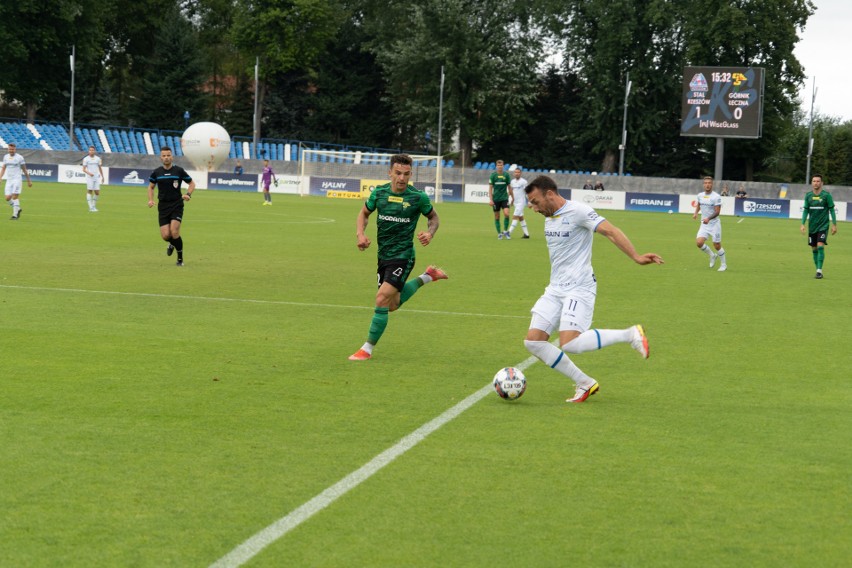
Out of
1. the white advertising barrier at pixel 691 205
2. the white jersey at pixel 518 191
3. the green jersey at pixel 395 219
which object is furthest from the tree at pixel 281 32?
the green jersey at pixel 395 219

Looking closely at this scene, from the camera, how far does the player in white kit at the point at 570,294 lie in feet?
28.8

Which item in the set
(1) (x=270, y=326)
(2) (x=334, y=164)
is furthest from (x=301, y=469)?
(2) (x=334, y=164)

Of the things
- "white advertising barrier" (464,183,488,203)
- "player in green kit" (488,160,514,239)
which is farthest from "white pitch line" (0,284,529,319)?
"white advertising barrier" (464,183,488,203)

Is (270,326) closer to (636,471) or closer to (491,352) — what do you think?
(491,352)

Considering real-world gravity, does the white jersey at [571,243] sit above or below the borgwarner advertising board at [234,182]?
above

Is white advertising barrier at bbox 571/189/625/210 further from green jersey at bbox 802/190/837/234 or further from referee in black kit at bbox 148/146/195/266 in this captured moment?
referee in black kit at bbox 148/146/195/266

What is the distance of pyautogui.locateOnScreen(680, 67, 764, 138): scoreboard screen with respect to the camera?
5338cm

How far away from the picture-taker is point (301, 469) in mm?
6520

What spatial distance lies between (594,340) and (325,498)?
142 inches

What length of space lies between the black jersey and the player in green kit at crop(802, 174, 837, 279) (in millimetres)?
11912

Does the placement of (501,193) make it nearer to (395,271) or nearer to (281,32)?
(395,271)

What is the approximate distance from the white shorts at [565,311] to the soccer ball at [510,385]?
45 cm

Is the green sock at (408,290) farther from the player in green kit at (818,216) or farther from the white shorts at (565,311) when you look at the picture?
the player in green kit at (818,216)

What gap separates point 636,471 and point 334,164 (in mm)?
53535
